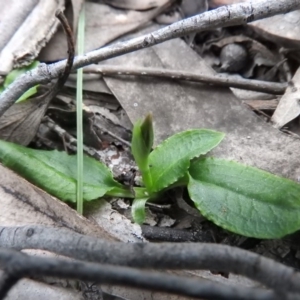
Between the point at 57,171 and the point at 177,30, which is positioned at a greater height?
the point at 177,30

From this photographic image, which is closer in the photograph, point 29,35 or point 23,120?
point 23,120

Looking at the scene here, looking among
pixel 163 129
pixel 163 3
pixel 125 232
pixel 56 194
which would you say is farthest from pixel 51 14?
pixel 125 232

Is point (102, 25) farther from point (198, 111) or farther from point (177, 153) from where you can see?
point (177, 153)

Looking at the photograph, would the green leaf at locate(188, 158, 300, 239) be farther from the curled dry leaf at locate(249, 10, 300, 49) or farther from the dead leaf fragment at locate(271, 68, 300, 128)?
the curled dry leaf at locate(249, 10, 300, 49)

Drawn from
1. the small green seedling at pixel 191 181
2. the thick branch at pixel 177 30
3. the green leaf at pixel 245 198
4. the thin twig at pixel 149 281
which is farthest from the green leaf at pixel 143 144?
the thin twig at pixel 149 281

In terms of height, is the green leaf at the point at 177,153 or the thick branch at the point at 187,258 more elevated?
the thick branch at the point at 187,258

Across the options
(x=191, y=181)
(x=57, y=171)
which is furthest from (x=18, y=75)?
(x=191, y=181)

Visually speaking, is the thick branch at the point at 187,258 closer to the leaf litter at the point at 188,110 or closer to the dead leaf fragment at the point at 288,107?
the leaf litter at the point at 188,110
